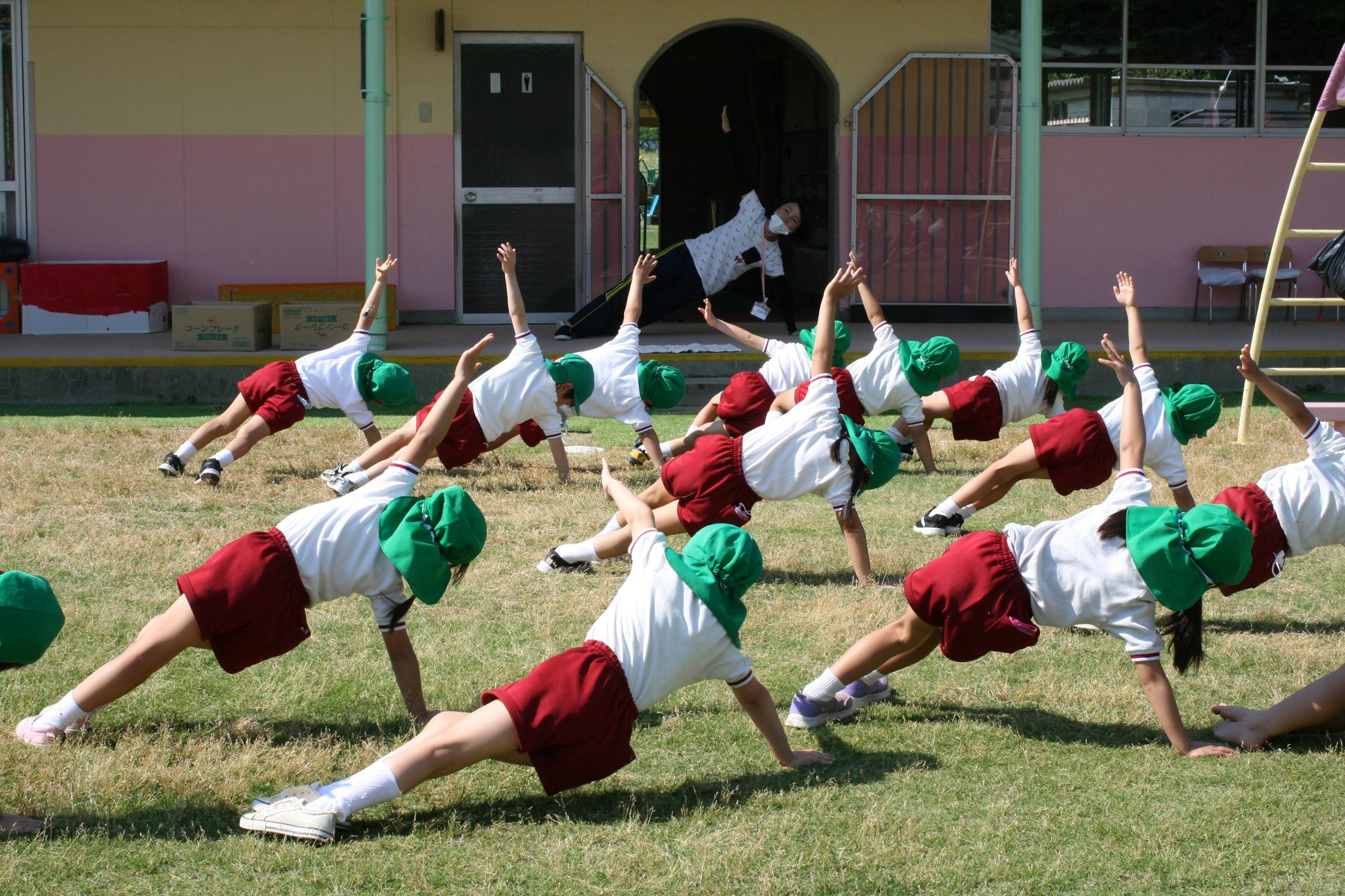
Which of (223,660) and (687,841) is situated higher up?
(223,660)

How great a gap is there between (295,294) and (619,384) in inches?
215

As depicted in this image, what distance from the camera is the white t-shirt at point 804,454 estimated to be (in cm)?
523

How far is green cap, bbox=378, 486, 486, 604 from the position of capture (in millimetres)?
3699

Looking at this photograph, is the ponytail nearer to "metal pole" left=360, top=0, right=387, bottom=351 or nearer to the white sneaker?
the white sneaker

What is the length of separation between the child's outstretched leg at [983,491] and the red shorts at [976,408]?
71cm

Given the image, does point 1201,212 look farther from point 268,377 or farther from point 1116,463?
point 268,377

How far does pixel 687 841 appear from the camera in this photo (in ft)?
10.9

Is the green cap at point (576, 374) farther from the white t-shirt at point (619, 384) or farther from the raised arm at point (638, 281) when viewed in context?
the raised arm at point (638, 281)

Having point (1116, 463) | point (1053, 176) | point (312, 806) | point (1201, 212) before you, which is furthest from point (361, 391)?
point (1201, 212)

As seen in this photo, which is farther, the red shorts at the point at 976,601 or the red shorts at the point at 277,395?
the red shorts at the point at 277,395

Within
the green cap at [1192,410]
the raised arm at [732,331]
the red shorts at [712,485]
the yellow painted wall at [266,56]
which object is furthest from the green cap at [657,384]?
the yellow painted wall at [266,56]

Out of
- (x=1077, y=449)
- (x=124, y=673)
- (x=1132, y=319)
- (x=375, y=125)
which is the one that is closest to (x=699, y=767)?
(x=124, y=673)

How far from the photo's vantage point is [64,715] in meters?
3.81

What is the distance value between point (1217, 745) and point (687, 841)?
1638 mm
